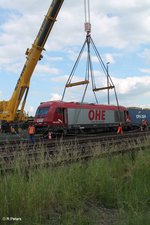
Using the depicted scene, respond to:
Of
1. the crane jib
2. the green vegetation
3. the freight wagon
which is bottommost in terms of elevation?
the green vegetation

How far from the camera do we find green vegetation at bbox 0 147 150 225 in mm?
5504

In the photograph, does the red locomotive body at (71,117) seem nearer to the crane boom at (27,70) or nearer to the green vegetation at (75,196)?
the crane boom at (27,70)

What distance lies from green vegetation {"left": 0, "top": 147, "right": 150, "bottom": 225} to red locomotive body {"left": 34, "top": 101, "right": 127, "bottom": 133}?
19917 mm

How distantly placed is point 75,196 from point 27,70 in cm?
2203

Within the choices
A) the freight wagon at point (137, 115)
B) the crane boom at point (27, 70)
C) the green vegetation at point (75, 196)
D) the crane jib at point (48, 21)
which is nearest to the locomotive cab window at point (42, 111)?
the crane boom at point (27, 70)

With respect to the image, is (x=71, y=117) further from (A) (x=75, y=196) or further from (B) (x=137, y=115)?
(A) (x=75, y=196)

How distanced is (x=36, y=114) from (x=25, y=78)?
139 inches

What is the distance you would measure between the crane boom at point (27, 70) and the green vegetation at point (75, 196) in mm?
19812

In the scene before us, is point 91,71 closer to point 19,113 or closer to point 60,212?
point 19,113

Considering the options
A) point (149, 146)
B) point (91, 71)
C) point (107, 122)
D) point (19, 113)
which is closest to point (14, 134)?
point (19, 113)

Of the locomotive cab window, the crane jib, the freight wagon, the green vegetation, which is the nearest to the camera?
the green vegetation

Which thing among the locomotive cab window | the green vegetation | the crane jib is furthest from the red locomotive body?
the green vegetation

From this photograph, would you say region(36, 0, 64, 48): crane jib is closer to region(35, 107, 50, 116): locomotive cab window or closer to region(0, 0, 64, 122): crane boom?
region(0, 0, 64, 122): crane boom

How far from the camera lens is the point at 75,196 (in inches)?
258
